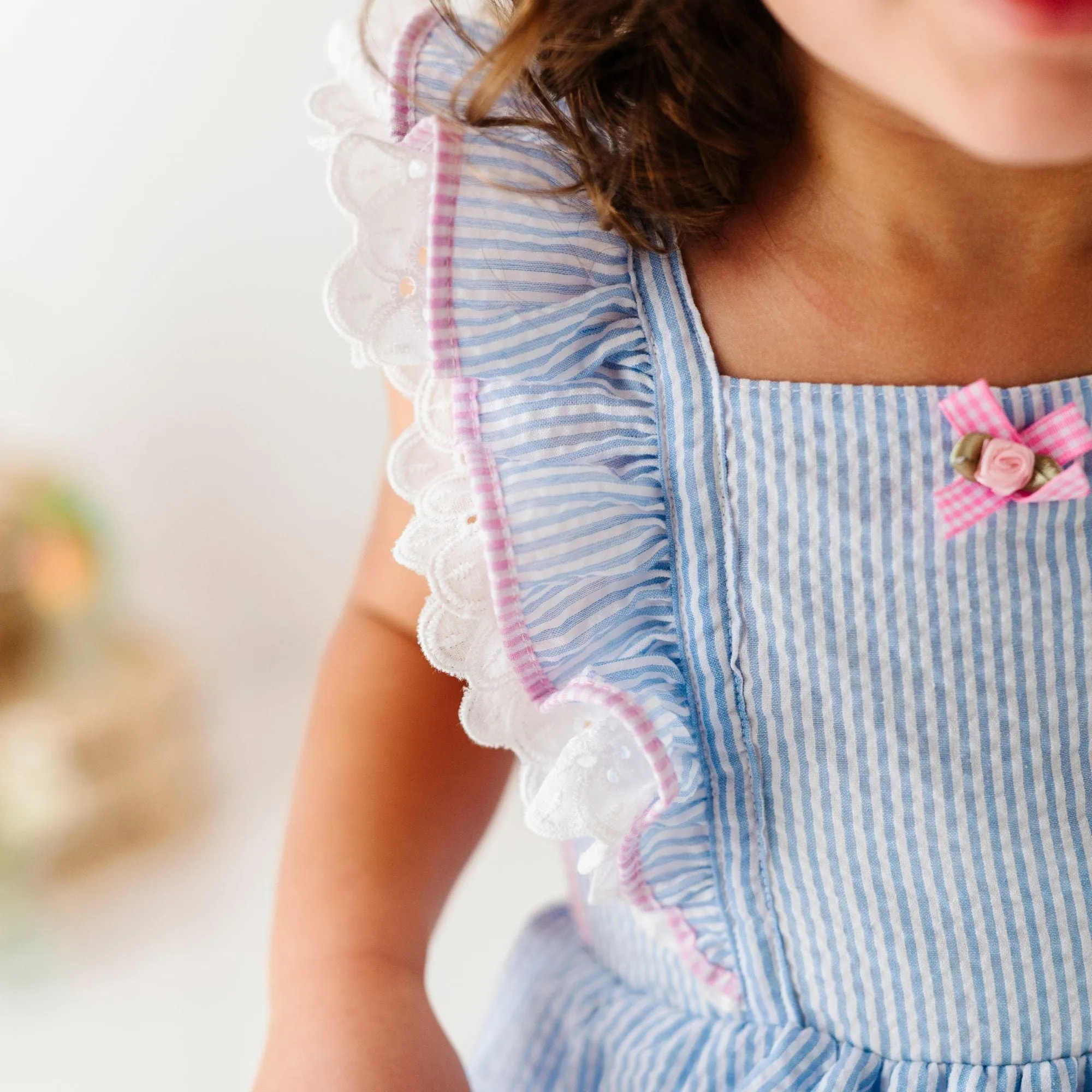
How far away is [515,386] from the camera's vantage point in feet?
1.55

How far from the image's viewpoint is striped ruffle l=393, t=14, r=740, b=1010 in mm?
465

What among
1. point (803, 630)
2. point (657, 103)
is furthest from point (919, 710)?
point (657, 103)

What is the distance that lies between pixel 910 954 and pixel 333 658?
0.89ft

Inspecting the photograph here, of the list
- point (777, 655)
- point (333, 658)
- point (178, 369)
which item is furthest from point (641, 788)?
point (178, 369)

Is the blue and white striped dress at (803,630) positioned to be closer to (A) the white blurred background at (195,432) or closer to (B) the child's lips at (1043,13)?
(B) the child's lips at (1043,13)

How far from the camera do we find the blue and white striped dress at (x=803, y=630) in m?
0.46

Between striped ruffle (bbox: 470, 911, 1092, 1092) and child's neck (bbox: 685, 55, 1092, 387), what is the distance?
0.25 m

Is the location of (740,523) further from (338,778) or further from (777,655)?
(338,778)

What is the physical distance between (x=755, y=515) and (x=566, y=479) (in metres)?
0.07

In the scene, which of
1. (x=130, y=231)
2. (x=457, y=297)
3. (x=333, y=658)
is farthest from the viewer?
(x=130, y=231)

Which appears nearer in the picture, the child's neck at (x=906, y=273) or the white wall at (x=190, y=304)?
the child's neck at (x=906, y=273)

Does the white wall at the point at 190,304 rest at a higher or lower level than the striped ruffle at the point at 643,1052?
higher

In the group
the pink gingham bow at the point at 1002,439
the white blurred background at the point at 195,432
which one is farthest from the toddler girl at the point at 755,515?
the white blurred background at the point at 195,432

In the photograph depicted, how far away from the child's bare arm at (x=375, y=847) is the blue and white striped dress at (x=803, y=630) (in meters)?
0.10
